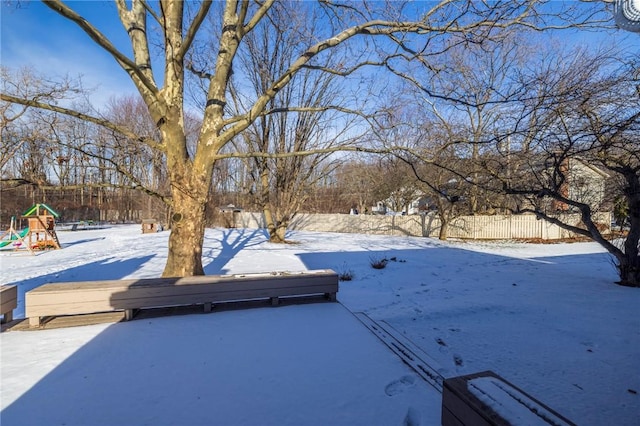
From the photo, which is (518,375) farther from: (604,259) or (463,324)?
(604,259)

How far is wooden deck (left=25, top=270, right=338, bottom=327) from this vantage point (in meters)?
3.88

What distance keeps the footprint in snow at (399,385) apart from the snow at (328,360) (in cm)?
2

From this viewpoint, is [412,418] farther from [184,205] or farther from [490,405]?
[184,205]

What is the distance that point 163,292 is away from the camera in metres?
4.26

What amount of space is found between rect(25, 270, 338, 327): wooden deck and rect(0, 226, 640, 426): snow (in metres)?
0.24

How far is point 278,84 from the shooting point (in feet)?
18.3

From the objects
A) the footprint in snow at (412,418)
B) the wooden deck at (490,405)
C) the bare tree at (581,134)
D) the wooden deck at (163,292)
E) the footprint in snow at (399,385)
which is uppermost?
the bare tree at (581,134)

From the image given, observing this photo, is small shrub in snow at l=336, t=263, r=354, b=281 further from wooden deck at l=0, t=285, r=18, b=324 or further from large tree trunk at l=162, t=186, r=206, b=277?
wooden deck at l=0, t=285, r=18, b=324

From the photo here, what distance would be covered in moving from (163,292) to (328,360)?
8.44 feet

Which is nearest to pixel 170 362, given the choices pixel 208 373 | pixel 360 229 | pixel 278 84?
pixel 208 373

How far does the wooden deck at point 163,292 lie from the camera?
3.88 m

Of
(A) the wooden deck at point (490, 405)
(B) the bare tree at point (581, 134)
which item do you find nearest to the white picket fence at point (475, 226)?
(B) the bare tree at point (581, 134)

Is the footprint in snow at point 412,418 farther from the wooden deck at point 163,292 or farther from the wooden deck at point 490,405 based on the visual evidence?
the wooden deck at point 163,292

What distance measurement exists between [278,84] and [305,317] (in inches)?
159
